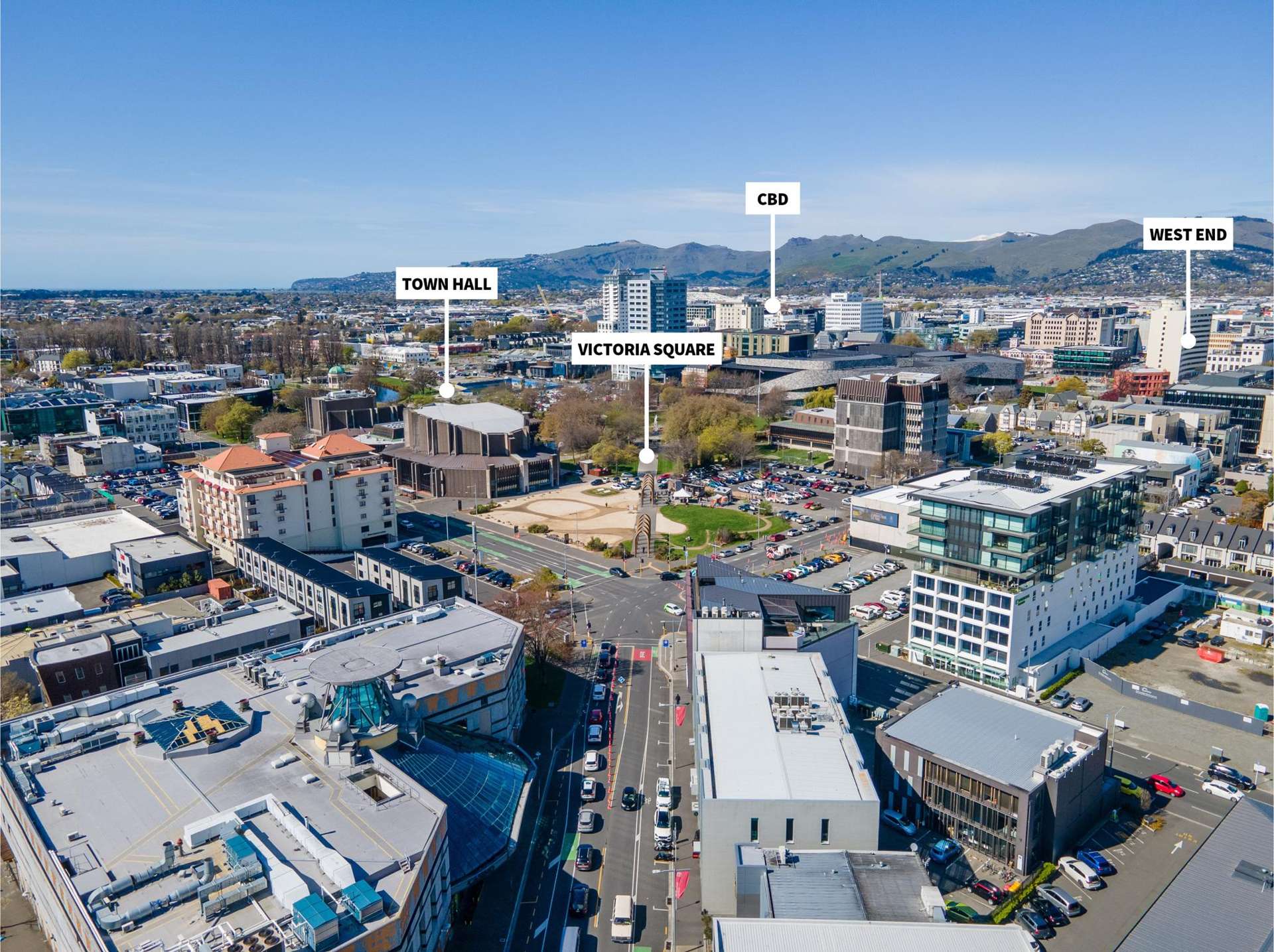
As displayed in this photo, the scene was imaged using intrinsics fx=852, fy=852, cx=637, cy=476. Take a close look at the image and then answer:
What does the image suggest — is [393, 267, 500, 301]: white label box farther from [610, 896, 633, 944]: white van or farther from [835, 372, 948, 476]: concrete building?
[835, 372, 948, 476]: concrete building

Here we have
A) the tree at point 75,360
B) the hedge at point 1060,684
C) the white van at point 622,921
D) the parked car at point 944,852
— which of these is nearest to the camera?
the white van at point 622,921

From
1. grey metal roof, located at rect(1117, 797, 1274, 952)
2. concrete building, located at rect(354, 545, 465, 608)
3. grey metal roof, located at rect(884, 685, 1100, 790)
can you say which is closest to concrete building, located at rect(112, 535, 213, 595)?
concrete building, located at rect(354, 545, 465, 608)

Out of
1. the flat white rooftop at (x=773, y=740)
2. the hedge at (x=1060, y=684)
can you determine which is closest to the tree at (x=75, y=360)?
the flat white rooftop at (x=773, y=740)

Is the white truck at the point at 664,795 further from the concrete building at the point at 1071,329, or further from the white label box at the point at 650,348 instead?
the concrete building at the point at 1071,329

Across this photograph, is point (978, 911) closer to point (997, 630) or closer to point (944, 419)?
point (997, 630)

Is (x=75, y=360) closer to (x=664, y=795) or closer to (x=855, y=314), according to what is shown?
(x=664, y=795)
